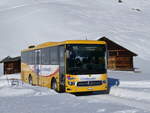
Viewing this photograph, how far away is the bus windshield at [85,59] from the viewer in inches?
670

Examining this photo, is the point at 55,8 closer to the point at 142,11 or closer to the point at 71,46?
the point at 142,11

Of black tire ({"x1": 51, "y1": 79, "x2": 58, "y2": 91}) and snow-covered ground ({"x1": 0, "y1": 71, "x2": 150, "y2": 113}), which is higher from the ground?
black tire ({"x1": 51, "y1": 79, "x2": 58, "y2": 91})

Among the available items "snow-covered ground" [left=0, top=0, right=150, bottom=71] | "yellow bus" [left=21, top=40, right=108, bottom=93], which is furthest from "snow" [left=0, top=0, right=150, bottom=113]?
"yellow bus" [left=21, top=40, right=108, bottom=93]

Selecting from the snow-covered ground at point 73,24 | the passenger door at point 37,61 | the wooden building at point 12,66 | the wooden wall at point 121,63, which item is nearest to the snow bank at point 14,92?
the passenger door at point 37,61

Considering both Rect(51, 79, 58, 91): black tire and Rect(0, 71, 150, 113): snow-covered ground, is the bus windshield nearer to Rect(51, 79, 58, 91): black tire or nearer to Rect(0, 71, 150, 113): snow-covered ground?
Rect(0, 71, 150, 113): snow-covered ground

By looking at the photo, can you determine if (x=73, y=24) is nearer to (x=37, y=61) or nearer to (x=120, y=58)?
(x=120, y=58)

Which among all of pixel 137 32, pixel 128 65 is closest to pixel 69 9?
pixel 137 32

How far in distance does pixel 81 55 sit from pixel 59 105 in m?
4.79

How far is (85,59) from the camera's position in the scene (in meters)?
17.2

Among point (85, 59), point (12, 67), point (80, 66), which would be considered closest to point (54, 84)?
point (80, 66)

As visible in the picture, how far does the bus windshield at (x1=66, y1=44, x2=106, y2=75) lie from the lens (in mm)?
17016

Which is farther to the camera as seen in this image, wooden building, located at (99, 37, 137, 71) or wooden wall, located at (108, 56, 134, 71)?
wooden wall, located at (108, 56, 134, 71)

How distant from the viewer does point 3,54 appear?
67.3 meters

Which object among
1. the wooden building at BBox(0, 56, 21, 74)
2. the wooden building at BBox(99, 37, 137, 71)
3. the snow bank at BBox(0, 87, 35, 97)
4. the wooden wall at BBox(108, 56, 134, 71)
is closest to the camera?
the snow bank at BBox(0, 87, 35, 97)
